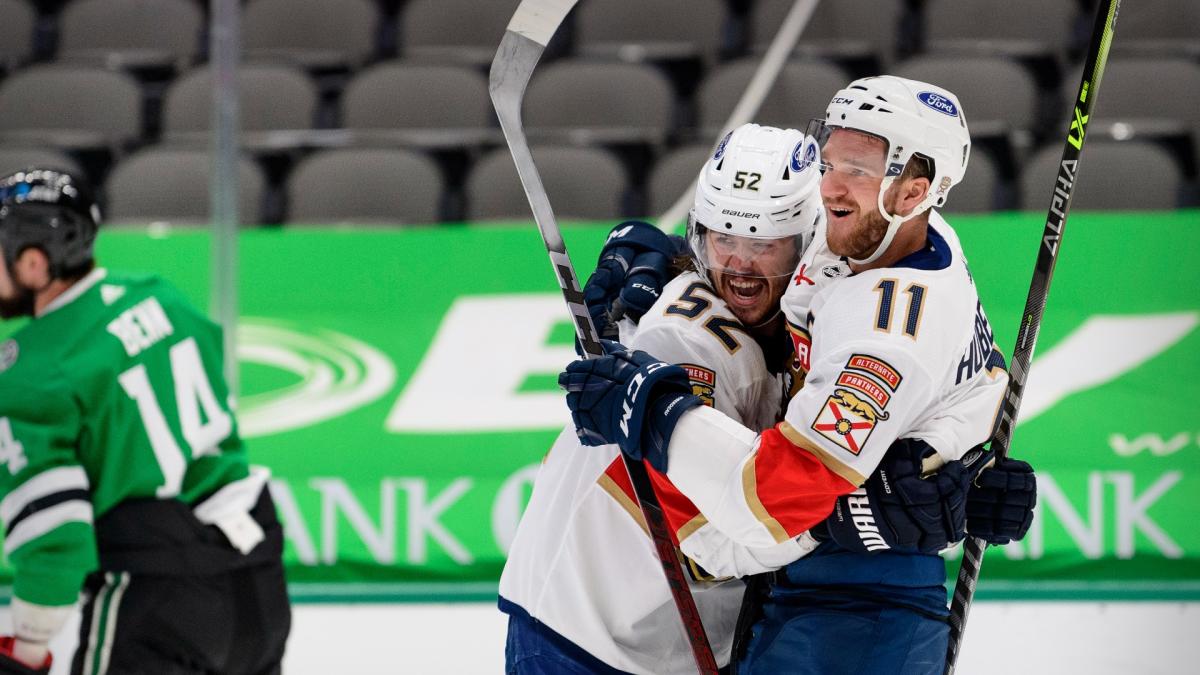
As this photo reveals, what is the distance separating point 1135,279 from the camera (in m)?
4.52

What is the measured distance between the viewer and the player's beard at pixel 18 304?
3.11 metres

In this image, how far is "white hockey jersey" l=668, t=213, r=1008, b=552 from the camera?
2061mm

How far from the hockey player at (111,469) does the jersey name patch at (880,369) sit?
1.60 metres

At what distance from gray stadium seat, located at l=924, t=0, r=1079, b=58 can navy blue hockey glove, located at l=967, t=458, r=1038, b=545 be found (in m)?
4.09

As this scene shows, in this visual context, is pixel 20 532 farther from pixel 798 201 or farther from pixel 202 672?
pixel 798 201

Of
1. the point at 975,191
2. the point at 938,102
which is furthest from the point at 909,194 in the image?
the point at 975,191

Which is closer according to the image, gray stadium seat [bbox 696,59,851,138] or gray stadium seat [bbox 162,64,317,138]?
gray stadium seat [bbox 696,59,851,138]

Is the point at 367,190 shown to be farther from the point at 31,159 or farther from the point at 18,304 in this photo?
the point at 18,304

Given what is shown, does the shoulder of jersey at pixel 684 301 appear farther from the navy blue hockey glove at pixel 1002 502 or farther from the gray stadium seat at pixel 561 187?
the gray stadium seat at pixel 561 187

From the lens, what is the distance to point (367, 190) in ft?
17.8

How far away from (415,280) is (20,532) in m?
1.88

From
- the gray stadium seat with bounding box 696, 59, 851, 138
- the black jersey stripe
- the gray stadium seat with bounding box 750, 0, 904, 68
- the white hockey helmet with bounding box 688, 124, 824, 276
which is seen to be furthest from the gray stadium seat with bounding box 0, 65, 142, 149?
the white hockey helmet with bounding box 688, 124, 824, 276

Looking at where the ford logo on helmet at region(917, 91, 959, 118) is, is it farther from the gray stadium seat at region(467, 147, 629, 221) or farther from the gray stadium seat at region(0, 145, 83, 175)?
the gray stadium seat at region(0, 145, 83, 175)

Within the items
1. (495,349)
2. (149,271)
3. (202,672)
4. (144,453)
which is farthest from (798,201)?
(149,271)
